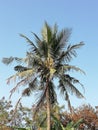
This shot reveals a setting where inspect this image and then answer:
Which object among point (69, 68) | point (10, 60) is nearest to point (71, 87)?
point (69, 68)

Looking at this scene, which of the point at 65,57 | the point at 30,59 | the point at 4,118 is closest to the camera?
the point at 30,59

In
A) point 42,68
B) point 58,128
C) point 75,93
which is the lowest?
point 58,128

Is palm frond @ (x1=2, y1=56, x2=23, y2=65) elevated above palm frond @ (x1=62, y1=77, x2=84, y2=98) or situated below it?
above

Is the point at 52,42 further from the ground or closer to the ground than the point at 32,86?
further from the ground

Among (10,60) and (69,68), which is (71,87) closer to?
(69,68)

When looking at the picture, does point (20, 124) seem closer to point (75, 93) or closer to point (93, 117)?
point (93, 117)

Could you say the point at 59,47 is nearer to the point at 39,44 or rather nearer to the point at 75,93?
the point at 39,44

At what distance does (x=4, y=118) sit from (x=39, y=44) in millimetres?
24505

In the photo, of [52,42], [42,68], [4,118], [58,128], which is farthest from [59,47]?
[4,118]

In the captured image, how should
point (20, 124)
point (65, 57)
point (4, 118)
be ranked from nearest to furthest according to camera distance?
1. point (65, 57)
2. point (4, 118)
3. point (20, 124)

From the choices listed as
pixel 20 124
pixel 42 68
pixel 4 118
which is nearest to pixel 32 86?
pixel 42 68

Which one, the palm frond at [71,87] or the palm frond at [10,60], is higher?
the palm frond at [10,60]

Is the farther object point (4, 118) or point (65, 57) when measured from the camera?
point (4, 118)

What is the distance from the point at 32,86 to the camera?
23.3 m
